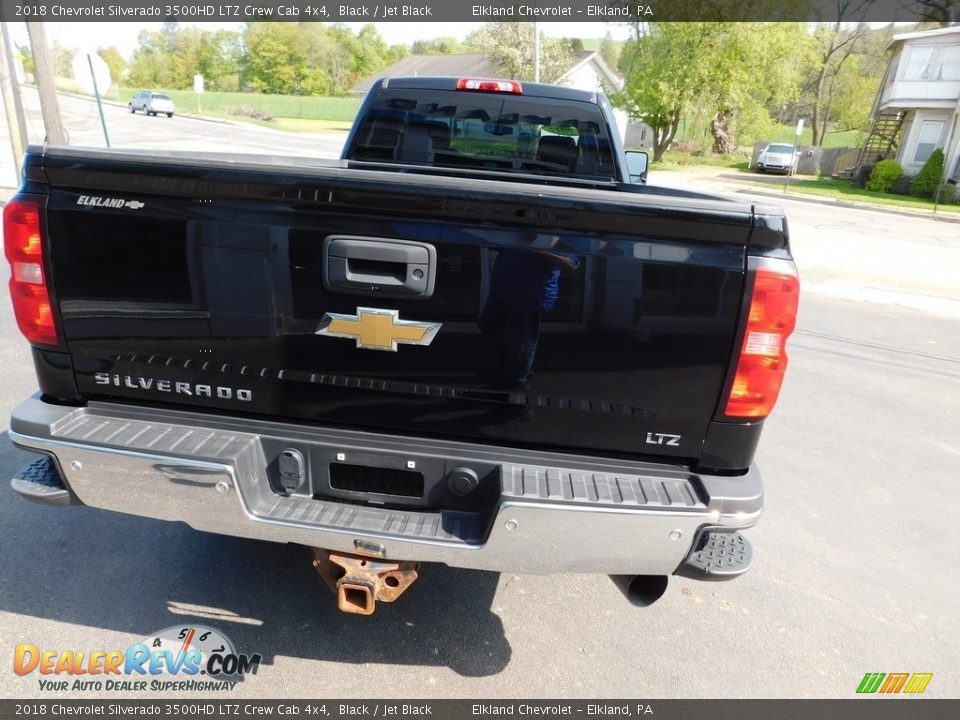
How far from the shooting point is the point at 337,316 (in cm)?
222

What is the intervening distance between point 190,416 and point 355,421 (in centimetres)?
60

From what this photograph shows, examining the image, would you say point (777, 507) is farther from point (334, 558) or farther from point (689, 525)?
point (334, 558)

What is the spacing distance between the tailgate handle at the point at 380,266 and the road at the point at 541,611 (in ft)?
4.99

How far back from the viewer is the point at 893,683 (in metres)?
2.81

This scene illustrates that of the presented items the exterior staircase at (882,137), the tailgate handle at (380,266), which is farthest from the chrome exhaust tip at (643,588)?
the exterior staircase at (882,137)

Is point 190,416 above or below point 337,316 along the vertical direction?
below

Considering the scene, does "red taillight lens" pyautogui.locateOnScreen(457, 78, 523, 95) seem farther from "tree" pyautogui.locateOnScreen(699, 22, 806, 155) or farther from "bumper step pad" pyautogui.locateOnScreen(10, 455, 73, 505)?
"tree" pyautogui.locateOnScreen(699, 22, 806, 155)

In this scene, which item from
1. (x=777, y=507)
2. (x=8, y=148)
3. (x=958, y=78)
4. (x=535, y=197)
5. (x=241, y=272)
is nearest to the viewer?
(x=535, y=197)

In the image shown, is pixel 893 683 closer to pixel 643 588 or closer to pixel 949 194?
pixel 643 588

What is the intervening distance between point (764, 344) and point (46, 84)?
49.6 feet

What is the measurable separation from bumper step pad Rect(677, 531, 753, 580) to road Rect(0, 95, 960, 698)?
652mm

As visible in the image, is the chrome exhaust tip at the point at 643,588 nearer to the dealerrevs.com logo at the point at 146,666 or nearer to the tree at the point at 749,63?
the dealerrevs.com logo at the point at 146,666

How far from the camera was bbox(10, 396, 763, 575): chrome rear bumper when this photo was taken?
2.14 m

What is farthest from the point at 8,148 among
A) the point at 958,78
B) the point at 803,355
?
the point at 958,78
